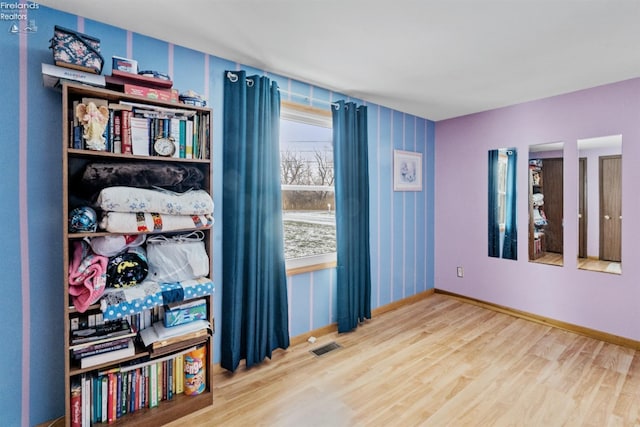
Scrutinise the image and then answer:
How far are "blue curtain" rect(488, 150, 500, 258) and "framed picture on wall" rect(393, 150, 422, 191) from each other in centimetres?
83

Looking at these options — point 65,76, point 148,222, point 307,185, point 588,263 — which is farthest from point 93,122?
point 588,263

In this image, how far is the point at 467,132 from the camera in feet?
13.1

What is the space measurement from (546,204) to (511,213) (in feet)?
A: 1.21

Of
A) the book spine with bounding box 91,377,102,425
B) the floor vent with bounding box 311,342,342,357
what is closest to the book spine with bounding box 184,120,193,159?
the book spine with bounding box 91,377,102,425

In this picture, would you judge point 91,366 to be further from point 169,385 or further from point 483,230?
point 483,230

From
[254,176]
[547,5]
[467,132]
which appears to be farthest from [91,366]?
A: [467,132]

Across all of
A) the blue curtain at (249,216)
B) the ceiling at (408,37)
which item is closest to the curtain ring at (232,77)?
the blue curtain at (249,216)

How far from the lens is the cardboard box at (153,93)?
1747 mm

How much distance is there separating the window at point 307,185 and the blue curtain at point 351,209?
16 cm

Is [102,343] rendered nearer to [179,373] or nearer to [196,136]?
[179,373]

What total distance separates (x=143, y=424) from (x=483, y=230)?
384 cm

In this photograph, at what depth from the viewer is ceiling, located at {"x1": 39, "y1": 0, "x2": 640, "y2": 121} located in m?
1.74

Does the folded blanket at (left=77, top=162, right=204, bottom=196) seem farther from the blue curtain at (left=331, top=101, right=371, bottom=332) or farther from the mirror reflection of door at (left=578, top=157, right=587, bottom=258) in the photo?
the mirror reflection of door at (left=578, top=157, right=587, bottom=258)

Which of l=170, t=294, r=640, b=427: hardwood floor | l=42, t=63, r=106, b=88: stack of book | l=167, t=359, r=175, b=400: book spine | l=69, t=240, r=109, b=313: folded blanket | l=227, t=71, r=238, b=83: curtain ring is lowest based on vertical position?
l=170, t=294, r=640, b=427: hardwood floor
